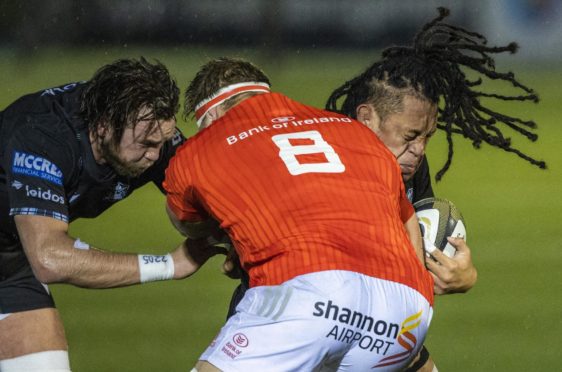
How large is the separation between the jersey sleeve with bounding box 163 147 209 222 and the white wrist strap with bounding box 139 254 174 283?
1.65 ft

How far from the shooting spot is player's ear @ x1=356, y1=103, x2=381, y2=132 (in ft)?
14.0

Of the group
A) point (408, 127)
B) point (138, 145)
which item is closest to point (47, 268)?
point (138, 145)

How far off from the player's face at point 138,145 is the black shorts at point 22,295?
73 centimetres

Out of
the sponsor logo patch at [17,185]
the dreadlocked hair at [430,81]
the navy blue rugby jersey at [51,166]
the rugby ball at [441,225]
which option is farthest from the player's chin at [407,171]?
the sponsor logo patch at [17,185]

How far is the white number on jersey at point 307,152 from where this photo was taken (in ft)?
11.3

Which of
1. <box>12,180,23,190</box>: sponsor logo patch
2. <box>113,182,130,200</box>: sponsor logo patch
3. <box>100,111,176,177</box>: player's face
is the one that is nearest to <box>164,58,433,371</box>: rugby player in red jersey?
<box>100,111,176,177</box>: player's face

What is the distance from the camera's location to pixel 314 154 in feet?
11.4

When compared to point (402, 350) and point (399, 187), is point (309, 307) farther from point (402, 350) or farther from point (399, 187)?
point (399, 187)

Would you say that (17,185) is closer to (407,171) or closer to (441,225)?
(407,171)

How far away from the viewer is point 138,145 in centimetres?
439

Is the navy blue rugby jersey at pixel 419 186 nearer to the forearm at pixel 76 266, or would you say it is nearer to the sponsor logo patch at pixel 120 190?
the sponsor logo patch at pixel 120 190

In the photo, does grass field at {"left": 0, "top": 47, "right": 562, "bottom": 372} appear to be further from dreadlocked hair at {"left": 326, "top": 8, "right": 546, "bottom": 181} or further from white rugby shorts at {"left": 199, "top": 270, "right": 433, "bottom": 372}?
white rugby shorts at {"left": 199, "top": 270, "right": 433, "bottom": 372}

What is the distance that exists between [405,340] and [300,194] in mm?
606

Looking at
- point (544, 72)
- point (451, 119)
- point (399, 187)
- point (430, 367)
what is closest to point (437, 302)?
point (430, 367)
